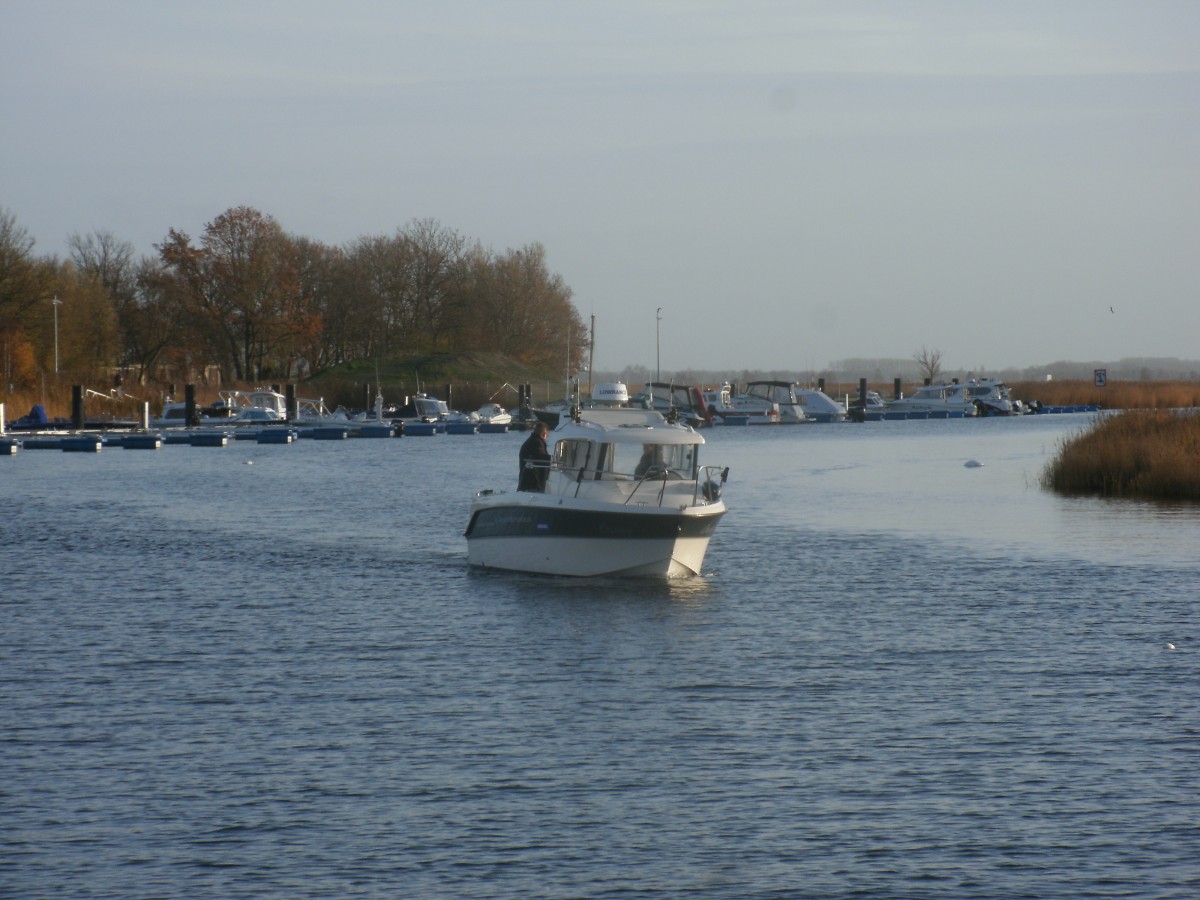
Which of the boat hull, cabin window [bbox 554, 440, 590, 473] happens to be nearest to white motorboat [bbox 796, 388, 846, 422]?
the boat hull

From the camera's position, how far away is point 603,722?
17.9m

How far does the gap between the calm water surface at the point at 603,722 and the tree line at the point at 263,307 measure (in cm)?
6989

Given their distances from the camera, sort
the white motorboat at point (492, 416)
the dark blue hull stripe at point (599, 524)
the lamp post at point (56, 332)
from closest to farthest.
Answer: the dark blue hull stripe at point (599, 524) < the lamp post at point (56, 332) < the white motorboat at point (492, 416)

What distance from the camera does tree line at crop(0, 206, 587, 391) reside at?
103 meters

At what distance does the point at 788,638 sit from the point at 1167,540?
54.2ft

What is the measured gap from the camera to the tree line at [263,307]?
103188 millimetres

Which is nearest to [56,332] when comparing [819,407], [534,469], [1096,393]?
[819,407]

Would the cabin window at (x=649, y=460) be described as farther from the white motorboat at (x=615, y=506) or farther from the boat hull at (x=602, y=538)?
the boat hull at (x=602, y=538)

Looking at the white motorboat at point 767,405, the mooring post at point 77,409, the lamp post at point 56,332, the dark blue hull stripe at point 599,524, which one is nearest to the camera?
the dark blue hull stripe at point 599,524

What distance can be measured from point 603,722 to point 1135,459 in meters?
34.6

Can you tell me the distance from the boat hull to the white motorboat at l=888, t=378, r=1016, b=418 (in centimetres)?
10809

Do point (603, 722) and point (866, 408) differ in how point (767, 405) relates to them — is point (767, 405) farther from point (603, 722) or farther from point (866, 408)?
point (603, 722)

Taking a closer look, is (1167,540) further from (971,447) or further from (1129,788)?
(971,447)

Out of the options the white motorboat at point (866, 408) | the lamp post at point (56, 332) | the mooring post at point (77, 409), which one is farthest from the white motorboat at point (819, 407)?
the mooring post at point (77, 409)
